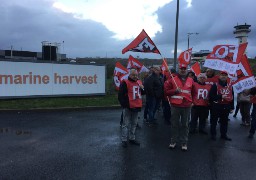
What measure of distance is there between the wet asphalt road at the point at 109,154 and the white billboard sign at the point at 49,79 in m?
4.19

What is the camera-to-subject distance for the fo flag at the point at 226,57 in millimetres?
7184

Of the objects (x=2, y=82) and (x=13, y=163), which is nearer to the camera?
(x=13, y=163)

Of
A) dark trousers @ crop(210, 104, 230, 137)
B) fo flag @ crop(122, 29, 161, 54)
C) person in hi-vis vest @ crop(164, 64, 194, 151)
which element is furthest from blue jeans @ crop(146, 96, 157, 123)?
person in hi-vis vest @ crop(164, 64, 194, 151)

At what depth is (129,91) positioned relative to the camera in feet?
22.0

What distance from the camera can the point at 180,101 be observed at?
6.25 m

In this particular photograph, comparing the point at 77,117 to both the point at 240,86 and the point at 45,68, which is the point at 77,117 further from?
the point at 240,86

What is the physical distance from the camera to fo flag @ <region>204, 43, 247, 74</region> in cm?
718

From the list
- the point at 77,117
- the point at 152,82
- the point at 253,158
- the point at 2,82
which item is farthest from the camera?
the point at 2,82

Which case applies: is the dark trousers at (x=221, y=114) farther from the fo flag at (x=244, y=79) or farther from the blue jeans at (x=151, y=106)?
the blue jeans at (x=151, y=106)

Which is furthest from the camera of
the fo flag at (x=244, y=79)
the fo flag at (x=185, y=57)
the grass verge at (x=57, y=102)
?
the grass verge at (x=57, y=102)

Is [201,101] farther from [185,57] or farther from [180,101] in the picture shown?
[180,101]

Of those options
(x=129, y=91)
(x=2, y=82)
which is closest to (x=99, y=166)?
(x=129, y=91)

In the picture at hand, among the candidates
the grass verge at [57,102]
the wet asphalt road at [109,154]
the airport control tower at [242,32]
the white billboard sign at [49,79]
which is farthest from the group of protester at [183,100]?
the airport control tower at [242,32]

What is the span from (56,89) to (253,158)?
995cm
